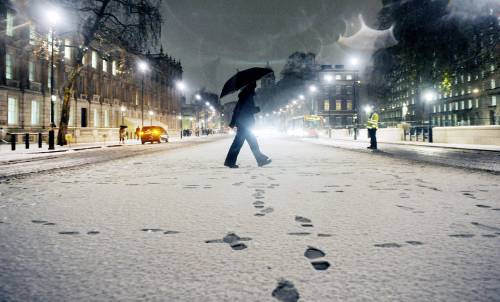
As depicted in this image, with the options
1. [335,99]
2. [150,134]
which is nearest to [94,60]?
[150,134]

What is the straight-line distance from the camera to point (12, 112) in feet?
112

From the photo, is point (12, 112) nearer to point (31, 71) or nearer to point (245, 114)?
point (31, 71)

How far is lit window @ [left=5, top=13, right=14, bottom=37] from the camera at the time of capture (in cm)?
3334

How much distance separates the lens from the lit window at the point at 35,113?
36.2 metres

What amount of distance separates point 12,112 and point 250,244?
1377 inches

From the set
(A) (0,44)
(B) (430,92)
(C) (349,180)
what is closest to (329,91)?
(B) (430,92)

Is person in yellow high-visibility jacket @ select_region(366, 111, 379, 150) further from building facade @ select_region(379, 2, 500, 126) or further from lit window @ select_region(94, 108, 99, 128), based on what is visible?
lit window @ select_region(94, 108, 99, 128)

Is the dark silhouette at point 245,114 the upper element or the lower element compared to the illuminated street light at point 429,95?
lower

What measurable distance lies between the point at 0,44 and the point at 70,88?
275 inches

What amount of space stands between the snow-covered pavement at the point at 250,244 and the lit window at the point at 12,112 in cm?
2928

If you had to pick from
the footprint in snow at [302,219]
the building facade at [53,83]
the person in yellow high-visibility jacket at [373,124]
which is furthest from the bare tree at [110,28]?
the footprint in snow at [302,219]

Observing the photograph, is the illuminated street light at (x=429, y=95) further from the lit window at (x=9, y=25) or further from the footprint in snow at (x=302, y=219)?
the footprint in snow at (x=302, y=219)

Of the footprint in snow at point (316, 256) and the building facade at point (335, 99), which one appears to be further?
the building facade at point (335, 99)

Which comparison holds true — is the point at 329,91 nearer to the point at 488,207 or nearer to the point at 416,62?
the point at 416,62
